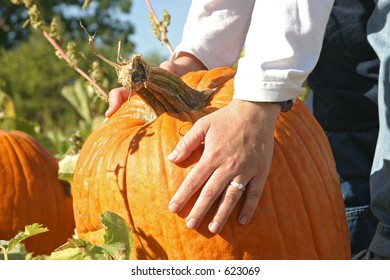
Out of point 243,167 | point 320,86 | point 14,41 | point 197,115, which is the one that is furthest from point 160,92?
point 14,41

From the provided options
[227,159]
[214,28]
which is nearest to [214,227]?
[227,159]

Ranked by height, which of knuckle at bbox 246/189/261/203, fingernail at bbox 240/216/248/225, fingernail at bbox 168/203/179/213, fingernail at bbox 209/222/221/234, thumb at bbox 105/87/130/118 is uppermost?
A: thumb at bbox 105/87/130/118

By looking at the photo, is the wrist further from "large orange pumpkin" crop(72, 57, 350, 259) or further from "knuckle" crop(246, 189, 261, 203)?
"knuckle" crop(246, 189, 261, 203)

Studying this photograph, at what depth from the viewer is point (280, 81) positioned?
5.87ft

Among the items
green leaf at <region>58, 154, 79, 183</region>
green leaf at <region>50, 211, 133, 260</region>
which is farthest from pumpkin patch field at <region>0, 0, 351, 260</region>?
green leaf at <region>58, 154, 79, 183</region>

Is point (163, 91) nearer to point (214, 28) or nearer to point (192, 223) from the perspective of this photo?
point (192, 223)

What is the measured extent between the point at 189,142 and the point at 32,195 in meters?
1.24

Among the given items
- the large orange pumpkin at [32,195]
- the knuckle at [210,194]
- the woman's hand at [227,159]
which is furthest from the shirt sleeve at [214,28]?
the large orange pumpkin at [32,195]

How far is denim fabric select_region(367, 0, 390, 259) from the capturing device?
1.95 metres

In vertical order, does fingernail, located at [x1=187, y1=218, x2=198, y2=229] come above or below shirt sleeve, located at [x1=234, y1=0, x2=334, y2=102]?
below

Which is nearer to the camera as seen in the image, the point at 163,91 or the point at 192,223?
the point at 192,223

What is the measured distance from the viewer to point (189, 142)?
1.77 m

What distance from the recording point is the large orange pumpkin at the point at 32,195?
9.01 ft
